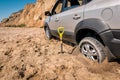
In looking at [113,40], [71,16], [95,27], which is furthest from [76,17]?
[113,40]

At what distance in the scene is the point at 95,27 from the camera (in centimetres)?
337

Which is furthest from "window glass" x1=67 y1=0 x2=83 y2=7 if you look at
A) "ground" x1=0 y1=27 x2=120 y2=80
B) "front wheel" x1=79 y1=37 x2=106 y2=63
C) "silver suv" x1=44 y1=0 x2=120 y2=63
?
"ground" x1=0 y1=27 x2=120 y2=80

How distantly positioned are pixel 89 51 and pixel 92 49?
0.09 m

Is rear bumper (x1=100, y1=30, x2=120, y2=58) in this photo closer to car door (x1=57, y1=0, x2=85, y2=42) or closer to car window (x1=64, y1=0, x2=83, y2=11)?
car door (x1=57, y1=0, x2=85, y2=42)

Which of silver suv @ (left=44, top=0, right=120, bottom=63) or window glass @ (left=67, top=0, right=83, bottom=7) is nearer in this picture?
silver suv @ (left=44, top=0, right=120, bottom=63)

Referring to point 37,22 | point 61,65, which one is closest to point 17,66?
point 61,65

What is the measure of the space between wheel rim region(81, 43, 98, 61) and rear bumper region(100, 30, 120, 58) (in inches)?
20.1

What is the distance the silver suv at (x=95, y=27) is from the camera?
300 centimetres

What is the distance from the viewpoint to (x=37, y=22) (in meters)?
24.3

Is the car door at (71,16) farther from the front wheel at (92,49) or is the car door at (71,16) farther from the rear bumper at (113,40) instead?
the rear bumper at (113,40)

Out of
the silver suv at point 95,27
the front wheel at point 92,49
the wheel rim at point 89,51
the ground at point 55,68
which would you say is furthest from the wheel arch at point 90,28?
the ground at point 55,68

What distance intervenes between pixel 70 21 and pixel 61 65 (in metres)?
1.09

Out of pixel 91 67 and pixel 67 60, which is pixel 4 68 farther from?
pixel 91 67

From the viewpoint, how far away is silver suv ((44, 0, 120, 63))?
9.86 feet
